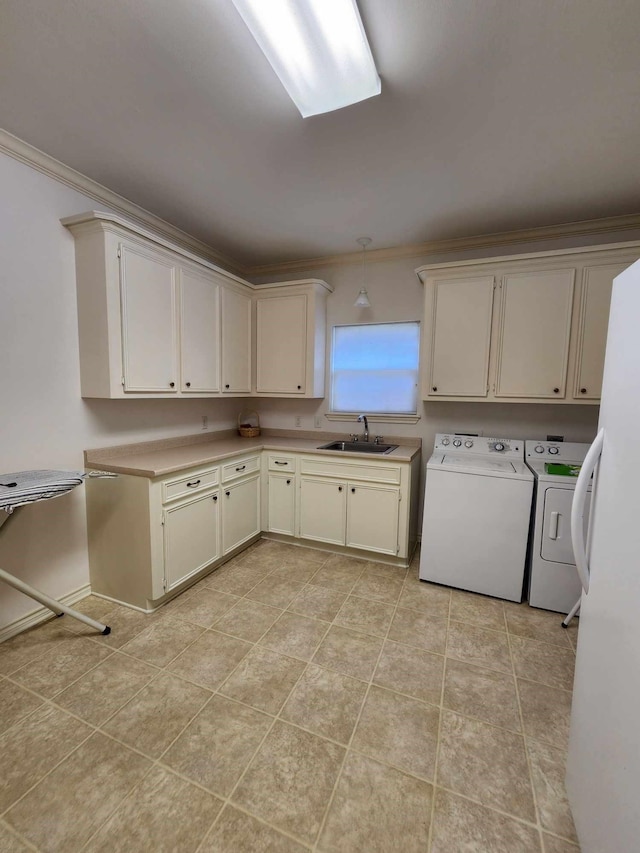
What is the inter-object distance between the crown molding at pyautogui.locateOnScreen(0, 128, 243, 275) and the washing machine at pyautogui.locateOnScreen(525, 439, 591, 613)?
3.20m

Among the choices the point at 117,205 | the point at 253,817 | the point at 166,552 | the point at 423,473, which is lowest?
the point at 253,817

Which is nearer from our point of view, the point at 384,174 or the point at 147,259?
the point at 384,174

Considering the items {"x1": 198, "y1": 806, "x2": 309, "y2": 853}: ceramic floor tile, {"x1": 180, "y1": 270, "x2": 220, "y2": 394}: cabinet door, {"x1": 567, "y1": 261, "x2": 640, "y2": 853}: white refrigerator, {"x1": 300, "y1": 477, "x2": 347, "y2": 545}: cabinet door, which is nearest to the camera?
{"x1": 567, "y1": 261, "x2": 640, "y2": 853}: white refrigerator

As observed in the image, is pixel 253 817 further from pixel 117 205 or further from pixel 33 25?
pixel 117 205

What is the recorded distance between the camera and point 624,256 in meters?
2.32

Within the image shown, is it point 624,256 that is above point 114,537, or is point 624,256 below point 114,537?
above

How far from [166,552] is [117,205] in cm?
228

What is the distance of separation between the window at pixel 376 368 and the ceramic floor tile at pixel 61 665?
2.51 metres

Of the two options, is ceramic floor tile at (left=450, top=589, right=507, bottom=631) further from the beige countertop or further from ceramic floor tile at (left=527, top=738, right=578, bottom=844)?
the beige countertop

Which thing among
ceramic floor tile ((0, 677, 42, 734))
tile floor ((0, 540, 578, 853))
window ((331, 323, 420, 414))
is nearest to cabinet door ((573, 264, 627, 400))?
window ((331, 323, 420, 414))

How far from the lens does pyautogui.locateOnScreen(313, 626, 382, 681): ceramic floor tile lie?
70.7 inches

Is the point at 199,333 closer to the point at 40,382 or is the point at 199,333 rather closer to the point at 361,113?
the point at 40,382

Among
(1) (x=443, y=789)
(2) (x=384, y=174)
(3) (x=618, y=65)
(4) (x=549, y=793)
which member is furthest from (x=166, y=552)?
(3) (x=618, y=65)

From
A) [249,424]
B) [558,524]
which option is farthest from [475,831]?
[249,424]
